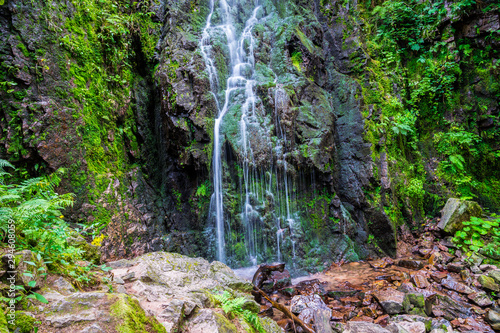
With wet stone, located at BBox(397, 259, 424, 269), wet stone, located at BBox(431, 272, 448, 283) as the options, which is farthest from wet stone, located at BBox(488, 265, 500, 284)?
wet stone, located at BBox(397, 259, 424, 269)

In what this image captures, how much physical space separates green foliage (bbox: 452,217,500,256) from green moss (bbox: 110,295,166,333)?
25.4ft

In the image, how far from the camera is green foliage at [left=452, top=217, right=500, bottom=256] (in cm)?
599

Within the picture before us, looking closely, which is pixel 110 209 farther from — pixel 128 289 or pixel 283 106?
pixel 283 106

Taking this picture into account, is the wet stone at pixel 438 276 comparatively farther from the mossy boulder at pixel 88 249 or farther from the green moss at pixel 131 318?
the mossy boulder at pixel 88 249

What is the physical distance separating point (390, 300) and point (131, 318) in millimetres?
4437

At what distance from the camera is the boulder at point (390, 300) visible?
415 cm

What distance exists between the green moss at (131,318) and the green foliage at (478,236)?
25.4 feet

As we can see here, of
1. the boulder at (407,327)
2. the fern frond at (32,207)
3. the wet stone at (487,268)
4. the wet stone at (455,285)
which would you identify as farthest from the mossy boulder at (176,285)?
the wet stone at (487,268)

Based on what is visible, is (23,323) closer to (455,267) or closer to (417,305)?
(417,305)

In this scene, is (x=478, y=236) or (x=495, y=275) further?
(x=478, y=236)

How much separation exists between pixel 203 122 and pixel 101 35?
11.7 feet

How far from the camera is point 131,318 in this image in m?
1.82

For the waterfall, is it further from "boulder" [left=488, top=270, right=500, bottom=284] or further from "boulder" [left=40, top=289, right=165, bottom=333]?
"boulder" [left=488, top=270, right=500, bottom=284]

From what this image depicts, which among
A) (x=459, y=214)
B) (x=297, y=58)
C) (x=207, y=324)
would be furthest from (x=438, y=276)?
(x=297, y=58)
